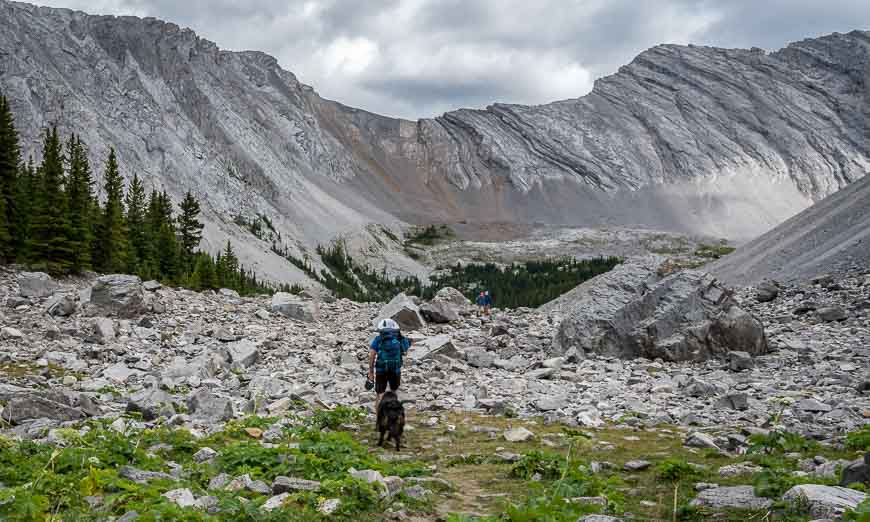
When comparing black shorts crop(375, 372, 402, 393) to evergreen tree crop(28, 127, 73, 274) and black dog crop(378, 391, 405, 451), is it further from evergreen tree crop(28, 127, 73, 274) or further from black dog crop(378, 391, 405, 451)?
evergreen tree crop(28, 127, 73, 274)

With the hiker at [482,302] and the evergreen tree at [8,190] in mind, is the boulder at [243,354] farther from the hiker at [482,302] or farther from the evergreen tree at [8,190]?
the evergreen tree at [8,190]

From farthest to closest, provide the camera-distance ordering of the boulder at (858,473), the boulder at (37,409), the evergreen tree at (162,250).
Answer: the evergreen tree at (162,250) < the boulder at (37,409) < the boulder at (858,473)

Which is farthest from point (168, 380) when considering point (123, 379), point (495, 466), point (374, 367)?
point (495, 466)

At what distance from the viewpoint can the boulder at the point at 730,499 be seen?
22.8ft

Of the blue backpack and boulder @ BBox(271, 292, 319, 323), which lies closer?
the blue backpack

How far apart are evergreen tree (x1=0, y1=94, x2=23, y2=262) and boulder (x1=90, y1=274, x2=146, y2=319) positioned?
62.2 feet

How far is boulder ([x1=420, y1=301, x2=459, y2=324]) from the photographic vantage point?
30641 mm

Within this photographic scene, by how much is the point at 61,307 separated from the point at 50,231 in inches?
772

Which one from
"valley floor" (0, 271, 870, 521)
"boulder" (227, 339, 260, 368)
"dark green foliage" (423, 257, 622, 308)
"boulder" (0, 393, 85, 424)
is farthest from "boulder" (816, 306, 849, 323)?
"dark green foliage" (423, 257, 622, 308)

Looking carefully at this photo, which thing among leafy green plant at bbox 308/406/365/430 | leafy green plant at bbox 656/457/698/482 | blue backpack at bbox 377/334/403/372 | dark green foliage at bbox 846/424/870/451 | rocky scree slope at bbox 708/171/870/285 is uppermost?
rocky scree slope at bbox 708/171/870/285

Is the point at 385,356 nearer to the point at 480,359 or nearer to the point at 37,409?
the point at 37,409

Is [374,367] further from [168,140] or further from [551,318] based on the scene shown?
[168,140]

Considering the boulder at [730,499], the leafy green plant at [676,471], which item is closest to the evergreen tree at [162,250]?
the leafy green plant at [676,471]

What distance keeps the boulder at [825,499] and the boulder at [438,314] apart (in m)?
24.7
